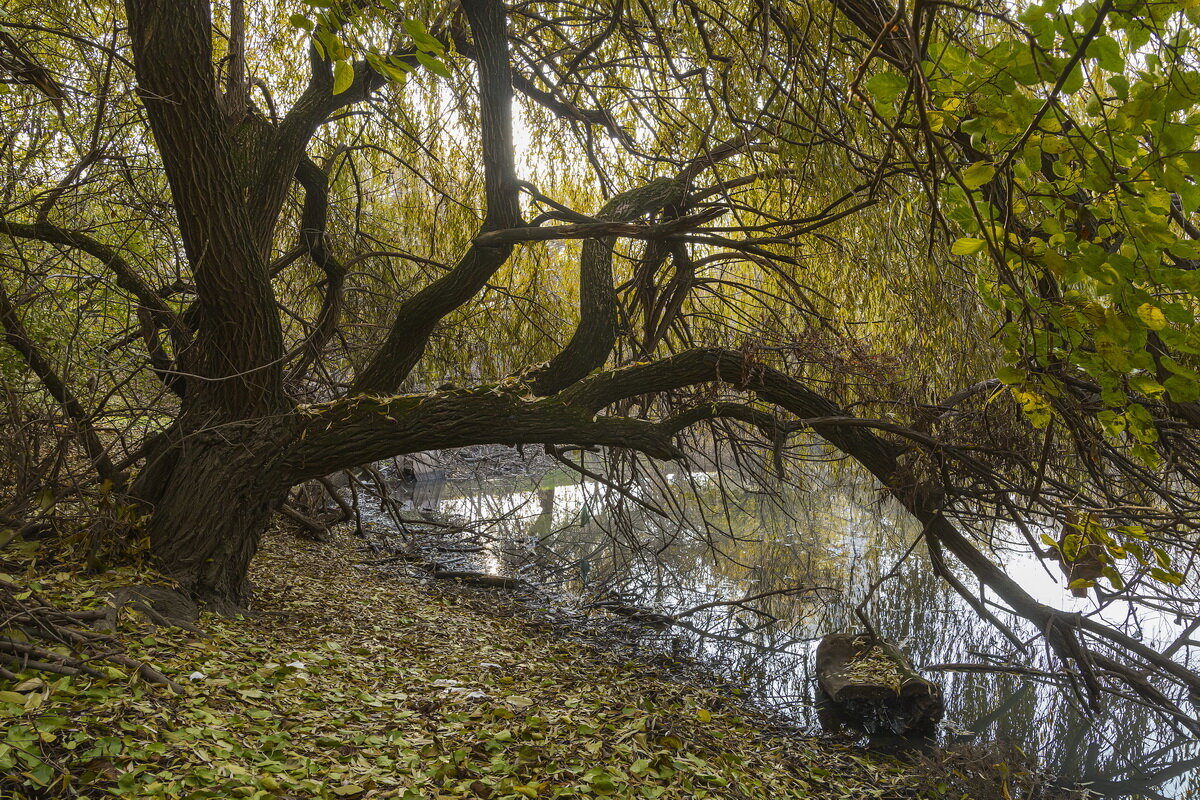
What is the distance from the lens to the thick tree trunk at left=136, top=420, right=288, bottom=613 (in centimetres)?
320

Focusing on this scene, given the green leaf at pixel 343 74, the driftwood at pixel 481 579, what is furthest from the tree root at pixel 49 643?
the driftwood at pixel 481 579

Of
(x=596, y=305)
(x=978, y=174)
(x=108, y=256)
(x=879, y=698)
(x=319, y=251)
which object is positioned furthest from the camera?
(x=319, y=251)

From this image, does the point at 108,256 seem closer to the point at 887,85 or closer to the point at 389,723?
the point at 389,723

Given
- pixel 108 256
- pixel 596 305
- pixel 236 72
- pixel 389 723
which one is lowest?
pixel 389 723

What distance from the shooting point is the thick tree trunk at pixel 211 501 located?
320 centimetres

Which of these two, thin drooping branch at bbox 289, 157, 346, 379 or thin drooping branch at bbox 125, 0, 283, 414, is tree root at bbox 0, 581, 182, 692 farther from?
thin drooping branch at bbox 289, 157, 346, 379

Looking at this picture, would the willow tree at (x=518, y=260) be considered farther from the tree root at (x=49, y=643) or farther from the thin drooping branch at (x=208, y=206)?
the tree root at (x=49, y=643)

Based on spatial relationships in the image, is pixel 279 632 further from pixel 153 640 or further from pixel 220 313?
pixel 220 313

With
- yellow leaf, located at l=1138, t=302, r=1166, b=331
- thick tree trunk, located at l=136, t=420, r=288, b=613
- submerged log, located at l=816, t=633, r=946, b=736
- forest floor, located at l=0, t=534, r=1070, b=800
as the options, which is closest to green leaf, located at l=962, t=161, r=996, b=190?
yellow leaf, located at l=1138, t=302, r=1166, b=331

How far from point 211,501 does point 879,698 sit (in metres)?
3.41

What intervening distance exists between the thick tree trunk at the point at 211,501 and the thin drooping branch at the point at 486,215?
74 cm

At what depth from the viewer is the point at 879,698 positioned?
413cm

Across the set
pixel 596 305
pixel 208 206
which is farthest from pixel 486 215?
pixel 208 206

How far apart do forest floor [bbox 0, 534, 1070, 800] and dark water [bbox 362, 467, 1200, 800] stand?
2.07ft
